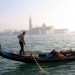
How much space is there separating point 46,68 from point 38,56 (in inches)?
56.6

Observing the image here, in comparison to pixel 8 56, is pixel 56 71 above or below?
below

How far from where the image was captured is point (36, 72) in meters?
12.4

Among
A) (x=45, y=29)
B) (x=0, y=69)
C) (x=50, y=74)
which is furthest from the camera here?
(x=45, y=29)

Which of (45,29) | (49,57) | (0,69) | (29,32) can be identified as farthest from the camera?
(45,29)

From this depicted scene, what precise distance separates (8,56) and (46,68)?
242 cm

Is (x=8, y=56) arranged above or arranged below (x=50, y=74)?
above

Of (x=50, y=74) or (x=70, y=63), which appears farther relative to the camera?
(x=70, y=63)

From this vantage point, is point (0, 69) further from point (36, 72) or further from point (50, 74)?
point (50, 74)

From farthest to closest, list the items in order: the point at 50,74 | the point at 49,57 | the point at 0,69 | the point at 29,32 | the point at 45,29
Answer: the point at 45,29 → the point at 29,32 → the point at 49,57 → the point at 0,69 → the point at 50,74

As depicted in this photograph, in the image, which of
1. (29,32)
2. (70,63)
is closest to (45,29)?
(29,32)

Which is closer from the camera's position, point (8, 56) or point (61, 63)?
point (8, 56)

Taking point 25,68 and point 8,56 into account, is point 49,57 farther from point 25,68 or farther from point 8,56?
point 8,56

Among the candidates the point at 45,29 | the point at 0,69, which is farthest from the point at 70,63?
the point at 45,29

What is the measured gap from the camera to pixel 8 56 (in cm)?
1345
